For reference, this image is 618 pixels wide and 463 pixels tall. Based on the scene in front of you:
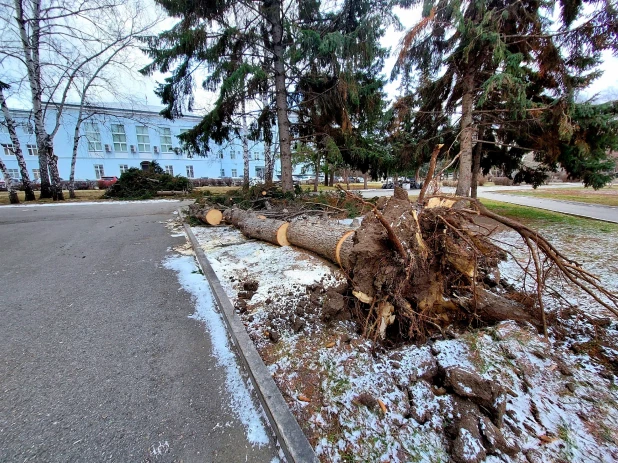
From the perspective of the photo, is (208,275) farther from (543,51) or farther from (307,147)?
(307,147)

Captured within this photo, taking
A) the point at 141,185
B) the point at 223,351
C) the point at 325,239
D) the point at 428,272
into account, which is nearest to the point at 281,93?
the point at 325,239

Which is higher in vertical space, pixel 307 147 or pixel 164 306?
pixel 307 147

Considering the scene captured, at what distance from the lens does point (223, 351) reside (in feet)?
7.52

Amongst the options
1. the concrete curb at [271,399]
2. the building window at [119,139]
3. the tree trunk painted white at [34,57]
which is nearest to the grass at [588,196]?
the concrete curb at [271,399]

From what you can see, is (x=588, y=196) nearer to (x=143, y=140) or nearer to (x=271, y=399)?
(x=271, y=399)

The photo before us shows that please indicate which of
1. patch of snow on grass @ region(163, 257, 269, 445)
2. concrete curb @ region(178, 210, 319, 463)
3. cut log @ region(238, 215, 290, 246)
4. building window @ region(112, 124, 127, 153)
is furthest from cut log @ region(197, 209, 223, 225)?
building window @ region(112, 124, 127, 153)

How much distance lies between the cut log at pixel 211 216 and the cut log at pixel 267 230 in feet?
5.80

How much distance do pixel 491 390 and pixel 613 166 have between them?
10078mm

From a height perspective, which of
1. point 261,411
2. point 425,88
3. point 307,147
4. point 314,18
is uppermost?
point 314,18

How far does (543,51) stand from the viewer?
6715mm

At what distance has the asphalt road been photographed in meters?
1.46

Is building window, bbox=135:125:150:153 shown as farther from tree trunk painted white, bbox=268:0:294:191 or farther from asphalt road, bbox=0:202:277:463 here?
asphalt road, bbox=0:202:277:463

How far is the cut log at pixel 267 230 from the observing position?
5.25 meters

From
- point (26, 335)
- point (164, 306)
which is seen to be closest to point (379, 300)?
point (164, 306)
